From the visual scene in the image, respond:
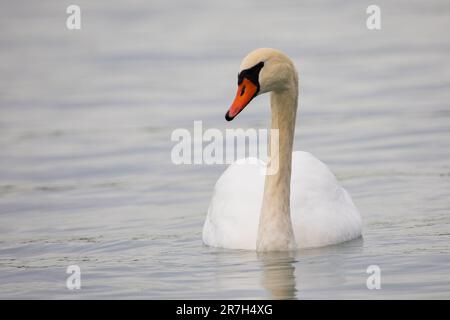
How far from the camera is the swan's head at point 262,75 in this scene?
1207 cm

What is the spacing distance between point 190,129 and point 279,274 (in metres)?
7.27

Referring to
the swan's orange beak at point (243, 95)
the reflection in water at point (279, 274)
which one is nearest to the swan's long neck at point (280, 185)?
the reflection in water at point (279, 274)

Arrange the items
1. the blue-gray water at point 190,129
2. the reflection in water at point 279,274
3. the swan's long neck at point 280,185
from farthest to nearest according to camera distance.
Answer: the swan's long neck at point 280,185
the blue-gray water at point 190,129
the reflection in water at point 279,274

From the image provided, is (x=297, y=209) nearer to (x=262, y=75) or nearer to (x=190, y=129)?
(x=262, y=75)

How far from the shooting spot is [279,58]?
41.1 feet

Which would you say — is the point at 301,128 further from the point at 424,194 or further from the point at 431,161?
the point at 424,194

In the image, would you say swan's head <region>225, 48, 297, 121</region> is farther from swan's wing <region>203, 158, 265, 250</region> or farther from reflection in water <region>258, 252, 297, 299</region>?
reflection in water <region>258, 252, 297, 299</region>

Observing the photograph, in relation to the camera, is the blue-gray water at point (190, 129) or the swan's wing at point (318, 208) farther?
the swan's wing at point (318, 208)

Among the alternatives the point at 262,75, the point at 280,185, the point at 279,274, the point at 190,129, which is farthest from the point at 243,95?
the point at 190,129

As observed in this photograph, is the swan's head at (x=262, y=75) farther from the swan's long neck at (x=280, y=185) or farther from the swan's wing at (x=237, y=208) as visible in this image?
the swan's wing at (x=237, y=208)

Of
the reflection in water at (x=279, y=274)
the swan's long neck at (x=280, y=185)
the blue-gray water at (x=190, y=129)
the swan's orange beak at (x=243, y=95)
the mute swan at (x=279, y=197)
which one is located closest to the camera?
the reflection in water at (x=279, y=274)

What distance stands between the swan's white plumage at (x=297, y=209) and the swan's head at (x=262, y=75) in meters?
1.21

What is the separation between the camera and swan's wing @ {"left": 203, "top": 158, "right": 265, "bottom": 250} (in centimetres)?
1305

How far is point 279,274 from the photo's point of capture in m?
11.9
